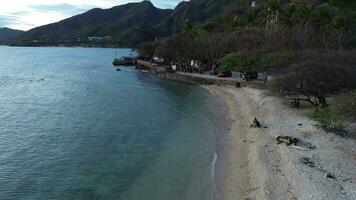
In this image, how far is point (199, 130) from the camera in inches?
1364

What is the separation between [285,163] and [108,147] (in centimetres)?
1302

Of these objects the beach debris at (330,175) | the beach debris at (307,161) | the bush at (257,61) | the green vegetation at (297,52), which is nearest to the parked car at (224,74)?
the green vegetation at (297,52)

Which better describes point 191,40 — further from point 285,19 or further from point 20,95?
point 20,95

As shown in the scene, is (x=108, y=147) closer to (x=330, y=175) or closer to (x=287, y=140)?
(x=287, y=140)

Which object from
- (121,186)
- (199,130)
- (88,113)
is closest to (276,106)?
(199,130)

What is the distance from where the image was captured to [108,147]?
98.6 feet

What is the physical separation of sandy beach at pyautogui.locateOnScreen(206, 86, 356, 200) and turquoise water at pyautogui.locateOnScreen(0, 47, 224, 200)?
139cm

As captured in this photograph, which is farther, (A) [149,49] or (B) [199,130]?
(A) [149,49]

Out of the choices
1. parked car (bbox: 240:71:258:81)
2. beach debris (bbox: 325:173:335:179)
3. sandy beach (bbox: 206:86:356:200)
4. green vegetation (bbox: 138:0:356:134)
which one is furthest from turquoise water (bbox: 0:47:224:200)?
parked car (bbox: 240:71:258:81)

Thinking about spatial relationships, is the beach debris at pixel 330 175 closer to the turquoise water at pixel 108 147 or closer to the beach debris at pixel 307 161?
the beach debris at pixel 307 161

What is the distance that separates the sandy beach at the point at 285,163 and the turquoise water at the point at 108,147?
4.58ft

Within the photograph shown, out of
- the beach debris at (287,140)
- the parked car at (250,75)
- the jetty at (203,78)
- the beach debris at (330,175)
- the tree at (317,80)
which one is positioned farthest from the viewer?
the parked car at (250,75)

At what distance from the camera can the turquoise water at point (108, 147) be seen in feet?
71.5

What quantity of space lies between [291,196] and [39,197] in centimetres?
1231
